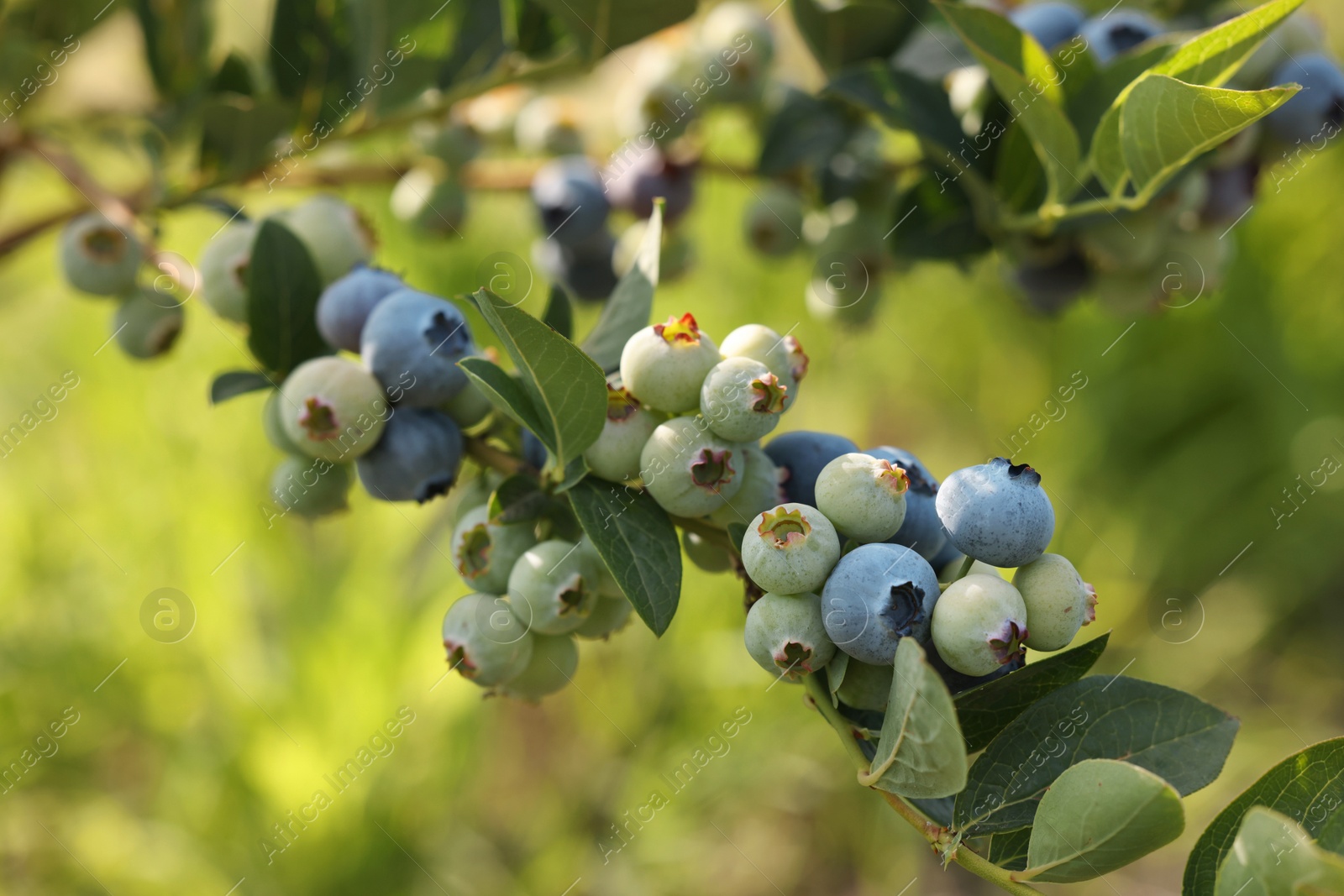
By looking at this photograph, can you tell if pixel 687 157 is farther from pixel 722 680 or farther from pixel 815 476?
pixel 722 680

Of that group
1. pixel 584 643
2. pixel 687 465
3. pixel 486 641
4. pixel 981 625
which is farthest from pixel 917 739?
pixel 584 643

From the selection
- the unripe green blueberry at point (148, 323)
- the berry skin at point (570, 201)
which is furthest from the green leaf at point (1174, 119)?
the unripe green blueberry at point (148, 323)

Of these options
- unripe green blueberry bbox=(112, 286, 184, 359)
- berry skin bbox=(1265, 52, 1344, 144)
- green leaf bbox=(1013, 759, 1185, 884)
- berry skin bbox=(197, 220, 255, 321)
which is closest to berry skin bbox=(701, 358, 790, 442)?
green leaf bbox=(1013, 759, 1185, 884)

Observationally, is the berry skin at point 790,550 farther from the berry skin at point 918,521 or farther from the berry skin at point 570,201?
the berry skin at point 570,201

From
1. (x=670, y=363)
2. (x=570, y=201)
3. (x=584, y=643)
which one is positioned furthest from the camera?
(x=584, y=643)

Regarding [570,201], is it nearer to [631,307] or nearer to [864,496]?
[631,307]

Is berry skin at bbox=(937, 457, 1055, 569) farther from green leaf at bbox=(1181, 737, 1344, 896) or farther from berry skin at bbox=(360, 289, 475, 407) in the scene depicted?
berry skin at bbox=(360, 289, 475, 407)

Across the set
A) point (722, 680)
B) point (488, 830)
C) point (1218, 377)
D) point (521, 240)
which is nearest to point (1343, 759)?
point (722, 680)
